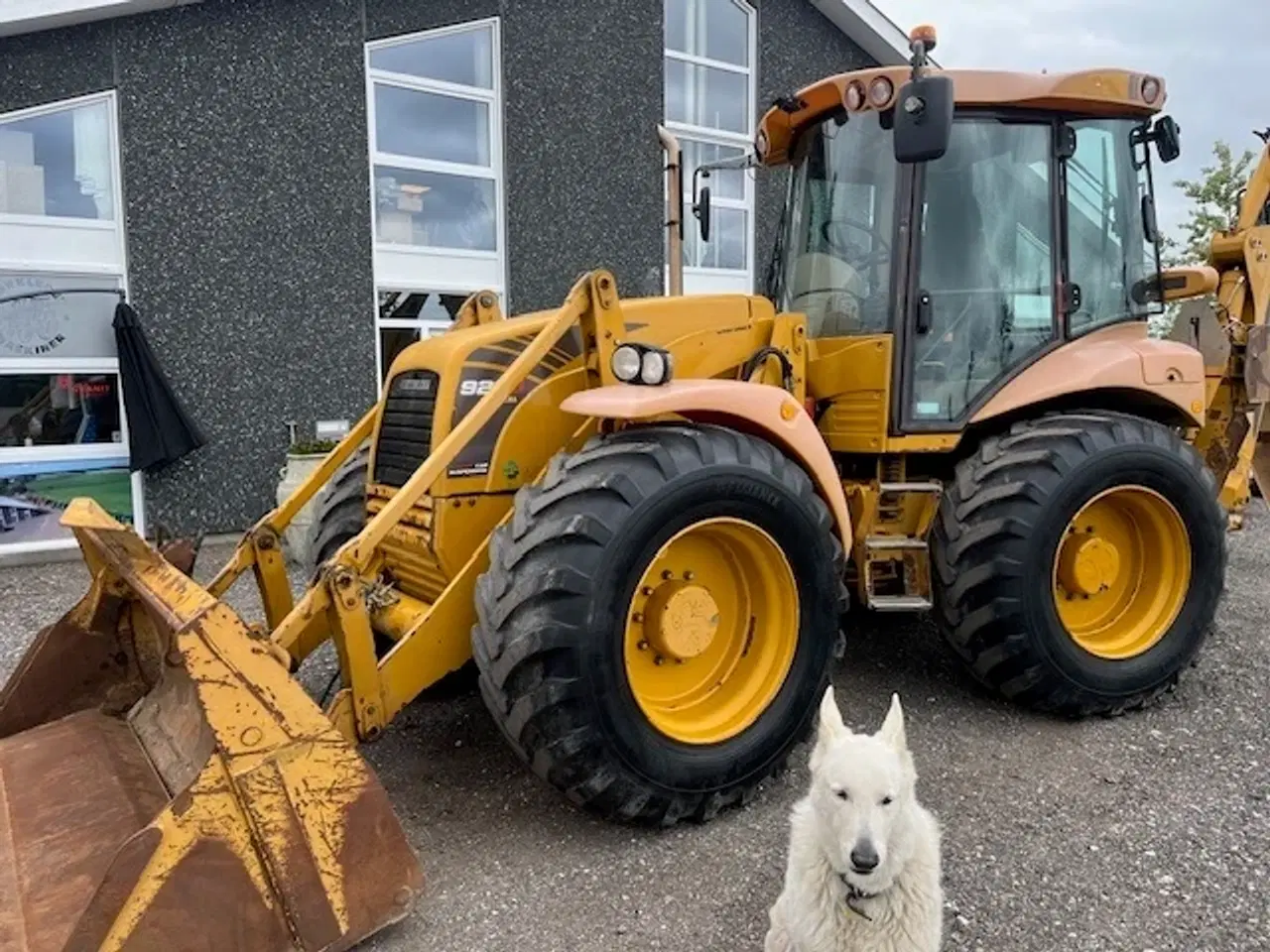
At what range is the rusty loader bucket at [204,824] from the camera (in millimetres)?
2404

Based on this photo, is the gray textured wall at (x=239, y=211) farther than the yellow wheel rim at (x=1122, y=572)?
Yes

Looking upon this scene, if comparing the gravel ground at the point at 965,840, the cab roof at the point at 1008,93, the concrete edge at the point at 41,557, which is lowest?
the concrete edge at the point at 41,557

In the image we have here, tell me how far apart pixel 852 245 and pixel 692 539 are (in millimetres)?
1765

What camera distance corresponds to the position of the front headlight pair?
341 centimetres

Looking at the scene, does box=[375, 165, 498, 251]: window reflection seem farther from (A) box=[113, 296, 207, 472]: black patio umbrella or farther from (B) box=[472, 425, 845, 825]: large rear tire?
(B) box=[472, 425, 845, 825]: large rear tire

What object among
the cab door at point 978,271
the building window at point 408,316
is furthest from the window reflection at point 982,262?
the building window at point 408,316

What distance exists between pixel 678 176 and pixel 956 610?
257cm

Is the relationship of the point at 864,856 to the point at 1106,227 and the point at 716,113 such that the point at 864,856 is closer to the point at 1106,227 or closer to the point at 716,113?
the point at 1106,227

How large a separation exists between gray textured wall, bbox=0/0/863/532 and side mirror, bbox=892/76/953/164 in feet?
21.8

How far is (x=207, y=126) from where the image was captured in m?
8.38

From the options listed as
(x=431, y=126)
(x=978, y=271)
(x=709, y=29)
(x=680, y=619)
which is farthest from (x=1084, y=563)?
(x=709, y=29)

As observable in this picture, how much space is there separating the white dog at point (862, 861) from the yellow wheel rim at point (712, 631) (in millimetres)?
983

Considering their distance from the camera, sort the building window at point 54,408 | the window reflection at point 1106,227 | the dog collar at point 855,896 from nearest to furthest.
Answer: the dog collar at point 855,896 < the window reflection at point 1106,227 < the building window at point 54,408

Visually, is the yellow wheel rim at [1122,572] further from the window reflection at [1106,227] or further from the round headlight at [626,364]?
the round headlight at [626,364]
